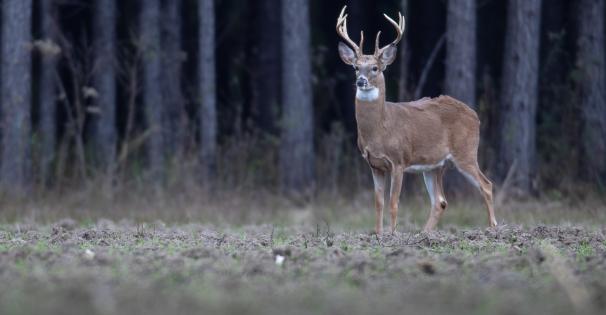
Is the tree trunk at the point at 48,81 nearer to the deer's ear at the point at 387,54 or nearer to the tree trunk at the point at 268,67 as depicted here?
the tree trunk at the point at 268,67

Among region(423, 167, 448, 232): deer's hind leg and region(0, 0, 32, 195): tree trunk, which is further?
region(0, 0, 32, 195): tree trunk

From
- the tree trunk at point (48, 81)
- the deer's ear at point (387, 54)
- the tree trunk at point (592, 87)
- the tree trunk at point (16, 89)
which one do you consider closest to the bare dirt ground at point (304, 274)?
the deer's ear at point (387, 54)

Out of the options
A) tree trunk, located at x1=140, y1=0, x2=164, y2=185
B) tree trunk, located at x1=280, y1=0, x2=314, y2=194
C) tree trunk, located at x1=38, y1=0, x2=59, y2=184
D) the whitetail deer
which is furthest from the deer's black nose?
tree trunk, located at x1=38, y1=0, x2=59, y2=184

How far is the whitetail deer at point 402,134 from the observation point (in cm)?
1085

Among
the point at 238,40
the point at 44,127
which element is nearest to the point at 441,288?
the point at 44,127

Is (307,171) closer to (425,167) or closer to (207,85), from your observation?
(207,85)

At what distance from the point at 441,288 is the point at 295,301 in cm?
91

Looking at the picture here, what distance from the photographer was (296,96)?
678 inches

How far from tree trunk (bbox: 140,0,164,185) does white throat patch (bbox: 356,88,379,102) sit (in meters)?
6.99

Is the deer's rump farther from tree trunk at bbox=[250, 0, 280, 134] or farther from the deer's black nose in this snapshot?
tree trunk at bbox=[250, 0, 280, 134]

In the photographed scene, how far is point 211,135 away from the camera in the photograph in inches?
690

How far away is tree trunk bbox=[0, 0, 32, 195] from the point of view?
15.6 metres

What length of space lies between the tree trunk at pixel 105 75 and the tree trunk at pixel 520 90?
6.57 m

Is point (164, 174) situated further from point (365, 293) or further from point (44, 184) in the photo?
point (365, 293)
